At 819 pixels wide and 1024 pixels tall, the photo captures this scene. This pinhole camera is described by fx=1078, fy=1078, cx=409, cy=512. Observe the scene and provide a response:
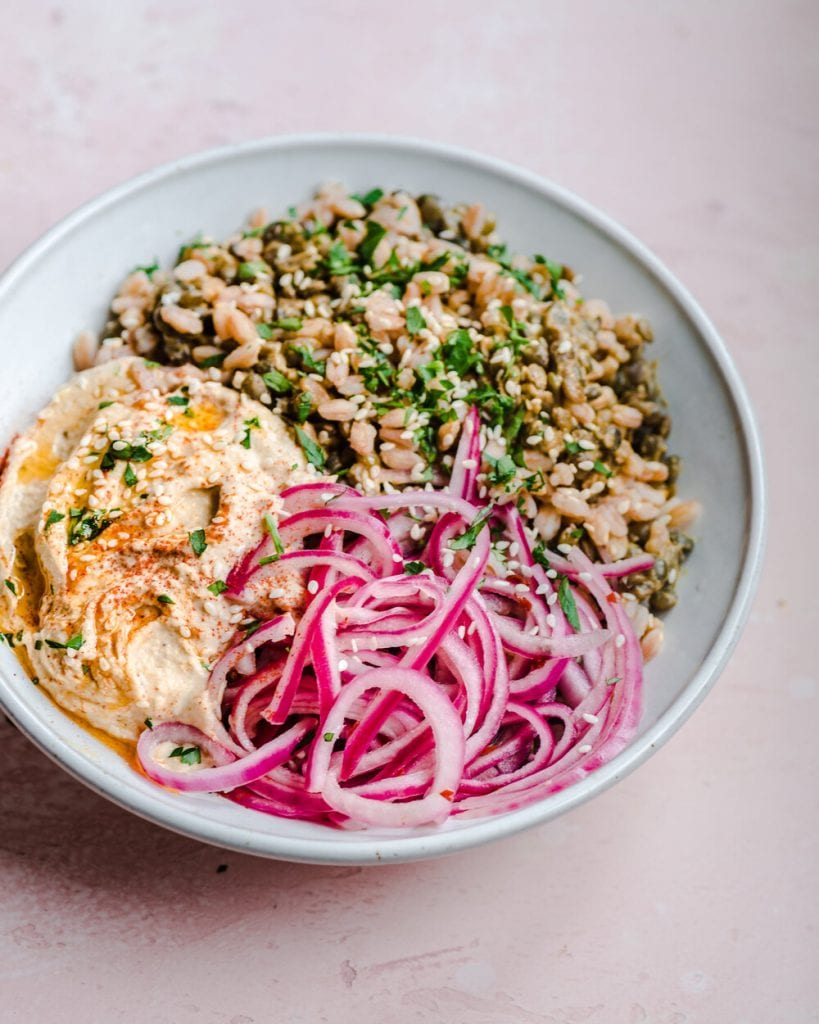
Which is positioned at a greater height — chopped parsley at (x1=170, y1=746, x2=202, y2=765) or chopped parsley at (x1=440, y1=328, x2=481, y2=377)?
chopped parsley at (x1=440, y1=328, x2=481, y2=377)

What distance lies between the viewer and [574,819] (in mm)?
3043

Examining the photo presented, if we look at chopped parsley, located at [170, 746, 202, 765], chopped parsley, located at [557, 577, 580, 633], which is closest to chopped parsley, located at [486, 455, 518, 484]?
chopped parsley, located at [557, 577, 580, 633]

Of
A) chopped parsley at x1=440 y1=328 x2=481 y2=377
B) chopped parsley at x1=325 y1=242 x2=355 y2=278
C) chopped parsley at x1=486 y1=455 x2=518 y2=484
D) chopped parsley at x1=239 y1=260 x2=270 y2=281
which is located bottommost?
chopped parsley at x1=486 y1=455 x2=518 y2=484

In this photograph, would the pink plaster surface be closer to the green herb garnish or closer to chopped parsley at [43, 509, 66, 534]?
chopped parsley at [43, 509, 66, 534]

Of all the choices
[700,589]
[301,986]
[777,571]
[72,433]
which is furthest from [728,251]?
[301,986]

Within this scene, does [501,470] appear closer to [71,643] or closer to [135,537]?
[135,537]

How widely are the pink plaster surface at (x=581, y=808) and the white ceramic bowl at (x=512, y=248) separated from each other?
582 mm

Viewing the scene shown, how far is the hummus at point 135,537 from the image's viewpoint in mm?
2438

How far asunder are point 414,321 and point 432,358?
118mm

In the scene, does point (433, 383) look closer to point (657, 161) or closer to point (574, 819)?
point (574, 819)

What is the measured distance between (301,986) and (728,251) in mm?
2925

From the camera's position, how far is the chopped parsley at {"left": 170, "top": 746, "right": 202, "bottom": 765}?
96.3 inches

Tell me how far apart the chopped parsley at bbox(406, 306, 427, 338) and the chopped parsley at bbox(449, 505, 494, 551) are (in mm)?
534

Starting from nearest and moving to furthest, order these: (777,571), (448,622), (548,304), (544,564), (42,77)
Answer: (448,622) < (544,564) < (548,304) < (777,571) < (42,77)
